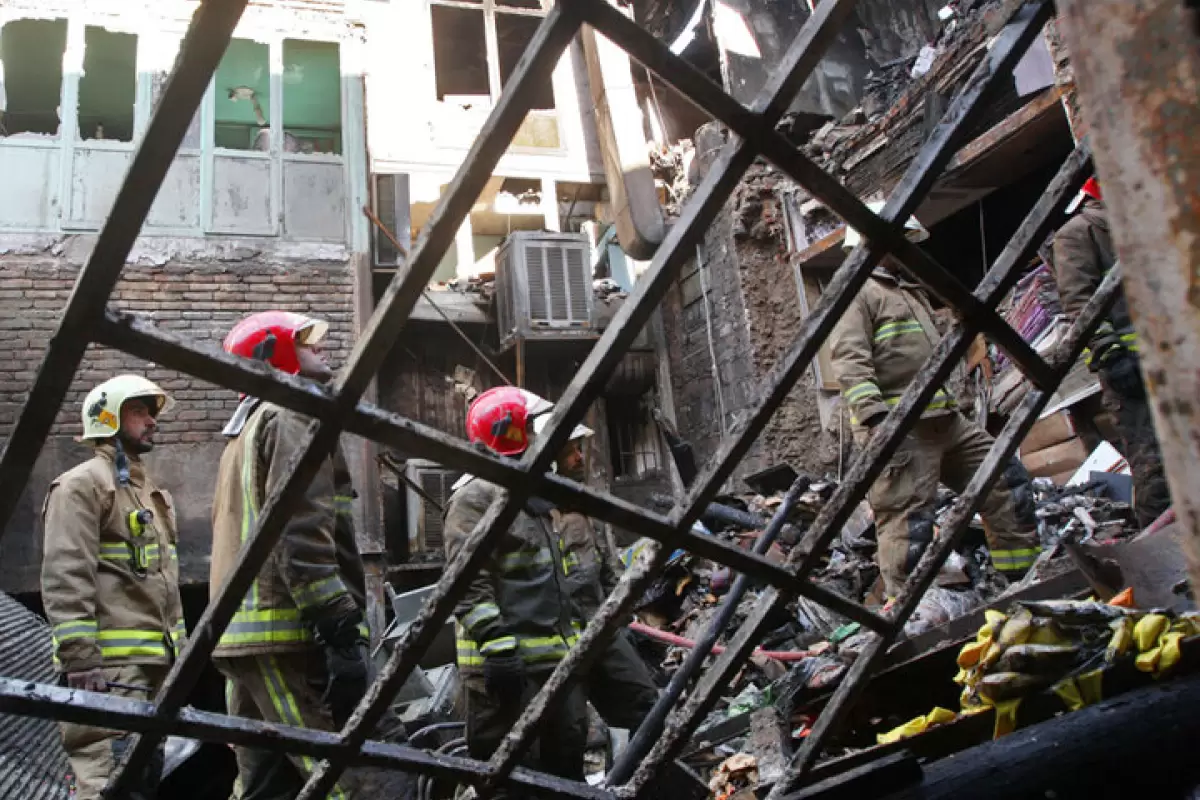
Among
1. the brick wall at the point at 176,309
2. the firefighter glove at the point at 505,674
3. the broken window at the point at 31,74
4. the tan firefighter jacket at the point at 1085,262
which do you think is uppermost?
the broken window at the point at 31,74

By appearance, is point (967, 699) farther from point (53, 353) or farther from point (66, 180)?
point (66, 180)

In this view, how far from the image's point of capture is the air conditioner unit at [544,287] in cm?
1011

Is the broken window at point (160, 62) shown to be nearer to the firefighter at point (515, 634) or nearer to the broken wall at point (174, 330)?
the broken wall at point (174, 330)

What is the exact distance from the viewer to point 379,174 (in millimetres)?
9891

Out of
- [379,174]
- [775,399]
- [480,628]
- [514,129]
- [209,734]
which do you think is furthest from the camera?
[379,174]

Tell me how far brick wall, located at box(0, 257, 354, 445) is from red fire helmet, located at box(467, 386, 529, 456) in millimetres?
4954

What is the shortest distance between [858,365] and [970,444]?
65 cm

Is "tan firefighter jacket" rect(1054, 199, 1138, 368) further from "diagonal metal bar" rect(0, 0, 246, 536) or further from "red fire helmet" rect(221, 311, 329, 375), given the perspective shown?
"diagonal metal bar" rect(0, 0, 246, 536)

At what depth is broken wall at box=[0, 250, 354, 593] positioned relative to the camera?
7391mm

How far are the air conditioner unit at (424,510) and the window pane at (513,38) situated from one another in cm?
538

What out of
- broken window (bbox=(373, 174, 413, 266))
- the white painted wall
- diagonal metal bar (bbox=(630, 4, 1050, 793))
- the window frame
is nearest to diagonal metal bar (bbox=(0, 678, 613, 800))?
diagonal metal bar (bbox=(630, 4, 1050, 793))

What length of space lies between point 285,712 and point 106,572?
3.78 ft

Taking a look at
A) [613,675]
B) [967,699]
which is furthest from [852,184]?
[967,699]

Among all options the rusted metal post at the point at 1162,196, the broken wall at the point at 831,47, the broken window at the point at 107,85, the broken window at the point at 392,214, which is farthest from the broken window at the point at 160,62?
the rusted metal post at the point at 1162,196
